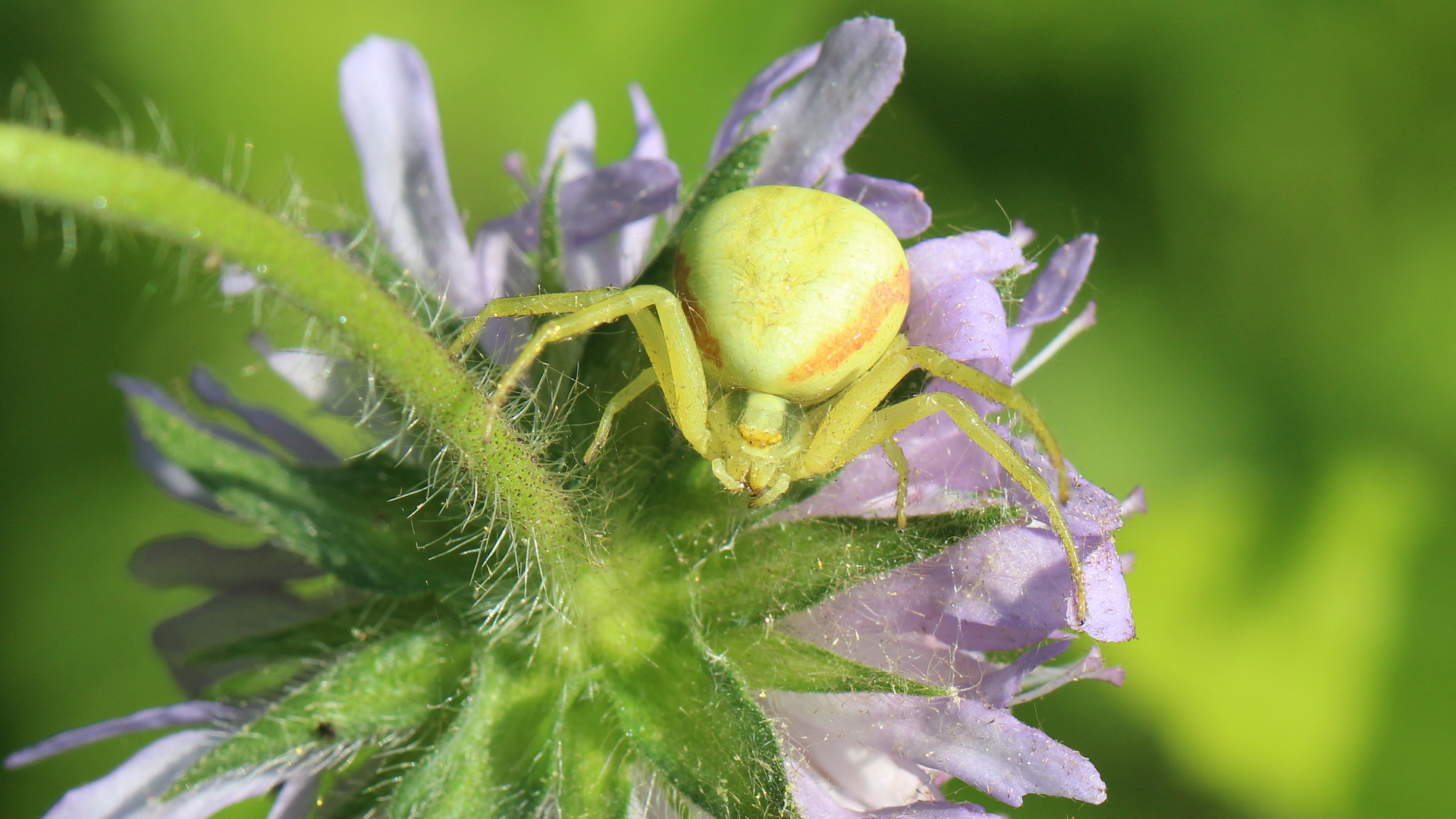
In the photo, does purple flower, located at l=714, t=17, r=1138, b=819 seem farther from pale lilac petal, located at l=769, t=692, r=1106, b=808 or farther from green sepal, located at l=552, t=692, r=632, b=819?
green sepal, located at l=552, t=692, r=632, b=819

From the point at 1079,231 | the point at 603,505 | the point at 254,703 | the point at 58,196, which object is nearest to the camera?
the point at 58,196

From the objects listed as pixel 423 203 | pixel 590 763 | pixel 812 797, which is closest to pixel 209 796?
pixel 590 763

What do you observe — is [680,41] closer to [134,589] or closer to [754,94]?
[754,94]

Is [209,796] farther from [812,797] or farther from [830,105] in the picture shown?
[830,105]

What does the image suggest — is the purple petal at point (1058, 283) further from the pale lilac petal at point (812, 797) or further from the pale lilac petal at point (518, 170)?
the pale lilac petal at point (518, 170)

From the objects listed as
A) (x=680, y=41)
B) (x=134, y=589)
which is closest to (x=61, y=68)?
(x=134, y=589)

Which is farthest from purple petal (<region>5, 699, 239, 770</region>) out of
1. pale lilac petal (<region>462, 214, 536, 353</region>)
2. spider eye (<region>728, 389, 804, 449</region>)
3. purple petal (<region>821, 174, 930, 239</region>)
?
purple petal (<region>821, 174, 930, 239</region>)
